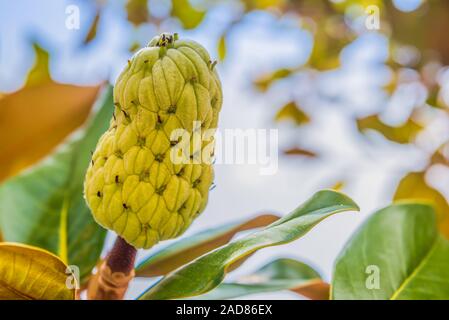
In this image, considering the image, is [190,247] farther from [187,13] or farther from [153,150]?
[187,13]

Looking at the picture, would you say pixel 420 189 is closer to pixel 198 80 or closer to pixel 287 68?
pixel 287 68

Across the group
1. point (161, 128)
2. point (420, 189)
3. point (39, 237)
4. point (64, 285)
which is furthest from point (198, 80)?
point (420, 189)

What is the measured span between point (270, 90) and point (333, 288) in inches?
42.5

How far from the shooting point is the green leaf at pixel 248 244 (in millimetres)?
573

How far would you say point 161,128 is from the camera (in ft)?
1.85

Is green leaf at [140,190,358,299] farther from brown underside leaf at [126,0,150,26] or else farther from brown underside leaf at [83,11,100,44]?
brown underside leaf at [126,0,150,26]

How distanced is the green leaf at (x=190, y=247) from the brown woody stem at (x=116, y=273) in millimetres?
55

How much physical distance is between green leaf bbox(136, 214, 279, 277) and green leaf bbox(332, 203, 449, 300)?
0.12m

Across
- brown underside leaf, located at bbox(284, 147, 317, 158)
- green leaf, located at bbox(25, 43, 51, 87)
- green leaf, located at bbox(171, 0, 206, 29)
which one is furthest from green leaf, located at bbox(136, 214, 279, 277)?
green leaf, located at bbox(171, 0, 206, 29)

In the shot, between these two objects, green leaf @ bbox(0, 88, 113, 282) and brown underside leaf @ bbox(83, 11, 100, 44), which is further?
brown underside leaf @ bbox(83, 11, 100, 44)

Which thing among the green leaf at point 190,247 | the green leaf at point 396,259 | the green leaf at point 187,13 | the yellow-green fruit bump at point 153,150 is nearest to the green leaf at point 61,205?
the green leaf at point 190,247

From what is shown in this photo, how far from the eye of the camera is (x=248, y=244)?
58 centimetres

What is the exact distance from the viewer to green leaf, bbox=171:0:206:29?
4.83 feet

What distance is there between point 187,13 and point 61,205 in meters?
0.82
